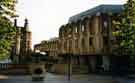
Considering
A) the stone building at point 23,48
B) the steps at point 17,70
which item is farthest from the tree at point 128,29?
the stone building at point 23,48

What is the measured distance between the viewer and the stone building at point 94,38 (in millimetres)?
49656

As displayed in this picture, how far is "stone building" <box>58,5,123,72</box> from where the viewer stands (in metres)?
49.7

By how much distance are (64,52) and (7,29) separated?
42.5m

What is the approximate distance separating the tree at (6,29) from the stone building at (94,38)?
82.2 ft

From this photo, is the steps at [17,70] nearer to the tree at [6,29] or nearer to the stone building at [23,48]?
the stone building at [23,48]

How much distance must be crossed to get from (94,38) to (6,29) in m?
28.7

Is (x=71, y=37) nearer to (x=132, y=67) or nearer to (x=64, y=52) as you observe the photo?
(x=64, y=52)

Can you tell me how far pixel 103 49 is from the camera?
49625mm

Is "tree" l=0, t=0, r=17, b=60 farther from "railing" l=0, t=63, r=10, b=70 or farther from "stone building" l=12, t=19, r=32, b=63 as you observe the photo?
"stone building" l=12, t=19, r=32, b=63

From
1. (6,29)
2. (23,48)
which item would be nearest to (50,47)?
(23,48)

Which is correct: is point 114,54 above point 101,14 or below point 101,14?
below

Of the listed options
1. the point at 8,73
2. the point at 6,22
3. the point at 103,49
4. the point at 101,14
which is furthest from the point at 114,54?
the point at 6,22

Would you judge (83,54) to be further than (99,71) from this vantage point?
Yes

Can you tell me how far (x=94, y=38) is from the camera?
5181 cm
